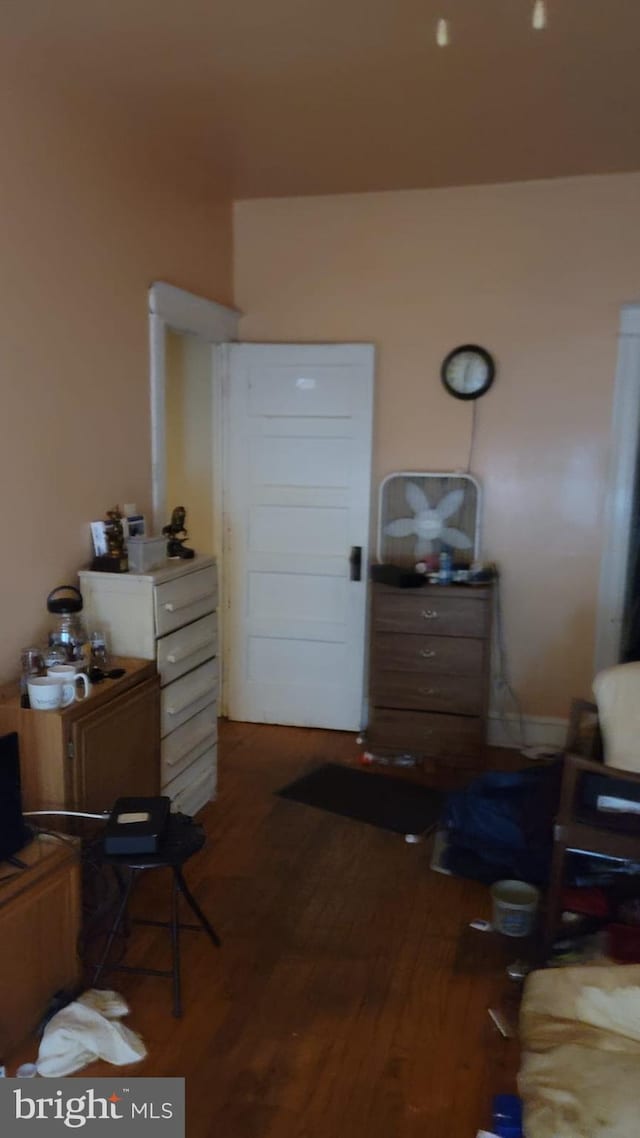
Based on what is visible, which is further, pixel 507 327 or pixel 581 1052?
pixel 507 327

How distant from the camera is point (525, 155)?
358 cm

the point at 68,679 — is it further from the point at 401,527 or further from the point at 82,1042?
the point at 401,527

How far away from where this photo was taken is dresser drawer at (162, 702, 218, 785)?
3.09 meters

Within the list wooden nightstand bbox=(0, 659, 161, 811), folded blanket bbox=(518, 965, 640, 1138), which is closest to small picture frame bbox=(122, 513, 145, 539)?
wooden nightstand bbox=(0, 659, 161, 811)

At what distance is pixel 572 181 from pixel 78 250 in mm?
2369

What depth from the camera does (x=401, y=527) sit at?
4.34m

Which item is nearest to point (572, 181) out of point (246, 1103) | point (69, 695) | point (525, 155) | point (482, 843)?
point (525, 155)

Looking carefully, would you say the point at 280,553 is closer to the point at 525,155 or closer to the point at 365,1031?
the point at 525,155

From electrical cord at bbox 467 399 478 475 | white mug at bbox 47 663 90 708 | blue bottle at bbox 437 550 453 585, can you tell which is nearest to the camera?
white mug at bbox 47 663 90 708

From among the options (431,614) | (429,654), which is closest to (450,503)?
(431,614)

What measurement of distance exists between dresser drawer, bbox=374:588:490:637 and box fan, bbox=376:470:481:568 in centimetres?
34

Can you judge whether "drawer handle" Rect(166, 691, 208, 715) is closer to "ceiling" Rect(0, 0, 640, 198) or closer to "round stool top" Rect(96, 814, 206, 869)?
Result: "round stool top" Rect(96, 814, 206, 869)

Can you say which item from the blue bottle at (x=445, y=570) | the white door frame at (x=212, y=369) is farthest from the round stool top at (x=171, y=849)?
the blue bottle at (x=445, y=570)

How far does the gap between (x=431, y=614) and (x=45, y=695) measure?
2063mm
